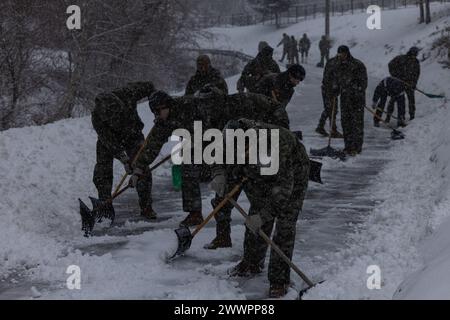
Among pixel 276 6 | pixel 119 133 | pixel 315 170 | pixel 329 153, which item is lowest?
pixel 329 153

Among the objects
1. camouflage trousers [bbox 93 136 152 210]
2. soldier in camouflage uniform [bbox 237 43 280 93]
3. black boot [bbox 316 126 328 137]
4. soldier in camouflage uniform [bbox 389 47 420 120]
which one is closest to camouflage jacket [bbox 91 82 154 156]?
camouflage trousers [bbox 93 136 152 210]

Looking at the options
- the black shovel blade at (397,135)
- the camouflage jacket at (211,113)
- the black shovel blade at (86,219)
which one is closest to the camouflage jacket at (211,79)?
the camouflage jacket at (211,113)

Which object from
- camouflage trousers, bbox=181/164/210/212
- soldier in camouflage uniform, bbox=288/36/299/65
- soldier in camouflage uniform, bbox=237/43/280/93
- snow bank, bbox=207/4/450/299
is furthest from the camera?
soldier in camouflage uniform, bbox=288/36/299/65

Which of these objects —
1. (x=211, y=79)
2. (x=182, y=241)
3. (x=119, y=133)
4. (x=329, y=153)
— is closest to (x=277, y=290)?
(x=182, y=241)

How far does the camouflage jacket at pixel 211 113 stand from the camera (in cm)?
623

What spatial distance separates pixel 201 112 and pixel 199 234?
145 centimetres

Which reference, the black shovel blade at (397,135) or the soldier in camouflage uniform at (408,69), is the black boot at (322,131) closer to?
the black shovel blade at (397,135)

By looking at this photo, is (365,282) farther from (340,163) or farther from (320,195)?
(340,163)

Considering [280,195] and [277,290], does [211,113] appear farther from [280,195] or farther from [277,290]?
[277,290]

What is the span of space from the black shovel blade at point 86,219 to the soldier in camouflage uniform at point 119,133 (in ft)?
1.99

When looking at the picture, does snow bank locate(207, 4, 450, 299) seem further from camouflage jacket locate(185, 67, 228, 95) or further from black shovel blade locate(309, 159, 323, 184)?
camouflage jacket locate(185, 67, 228, 95)

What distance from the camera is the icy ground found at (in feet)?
17.7

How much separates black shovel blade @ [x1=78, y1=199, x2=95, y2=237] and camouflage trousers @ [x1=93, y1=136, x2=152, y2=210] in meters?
0.60

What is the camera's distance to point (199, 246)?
6.76 meters
